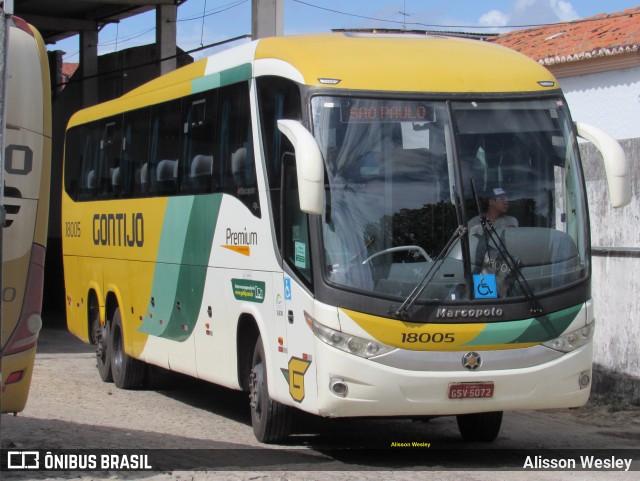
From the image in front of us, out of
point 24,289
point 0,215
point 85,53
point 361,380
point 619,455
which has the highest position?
point 85,53

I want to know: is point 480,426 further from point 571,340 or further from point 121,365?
point 121,365

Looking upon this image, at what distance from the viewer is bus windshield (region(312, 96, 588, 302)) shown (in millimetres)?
8688

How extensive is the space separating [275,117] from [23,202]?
2684mm

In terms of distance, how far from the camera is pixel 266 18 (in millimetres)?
21781

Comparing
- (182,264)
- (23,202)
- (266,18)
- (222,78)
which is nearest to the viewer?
(23,202)

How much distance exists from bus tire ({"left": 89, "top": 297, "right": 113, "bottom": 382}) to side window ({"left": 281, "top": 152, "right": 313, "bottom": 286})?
20.0 feet

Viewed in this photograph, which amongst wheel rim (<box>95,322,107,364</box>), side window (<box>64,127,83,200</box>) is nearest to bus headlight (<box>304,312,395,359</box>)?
wheel rim (<box>95,322,107,364</box>)

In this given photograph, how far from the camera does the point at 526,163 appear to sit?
9133 mm

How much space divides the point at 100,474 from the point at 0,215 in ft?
7.50

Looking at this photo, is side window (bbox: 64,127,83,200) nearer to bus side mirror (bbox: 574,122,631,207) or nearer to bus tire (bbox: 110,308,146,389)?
bus tire (bbox: 110,308,146,389)

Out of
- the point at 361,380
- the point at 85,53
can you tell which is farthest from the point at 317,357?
the point at 85,53

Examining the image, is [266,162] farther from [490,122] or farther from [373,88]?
[490,122]

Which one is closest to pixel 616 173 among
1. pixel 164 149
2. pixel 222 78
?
pixel 222 78

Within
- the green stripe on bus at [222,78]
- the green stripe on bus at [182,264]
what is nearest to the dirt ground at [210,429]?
the green stripe on bus at [182,264]
